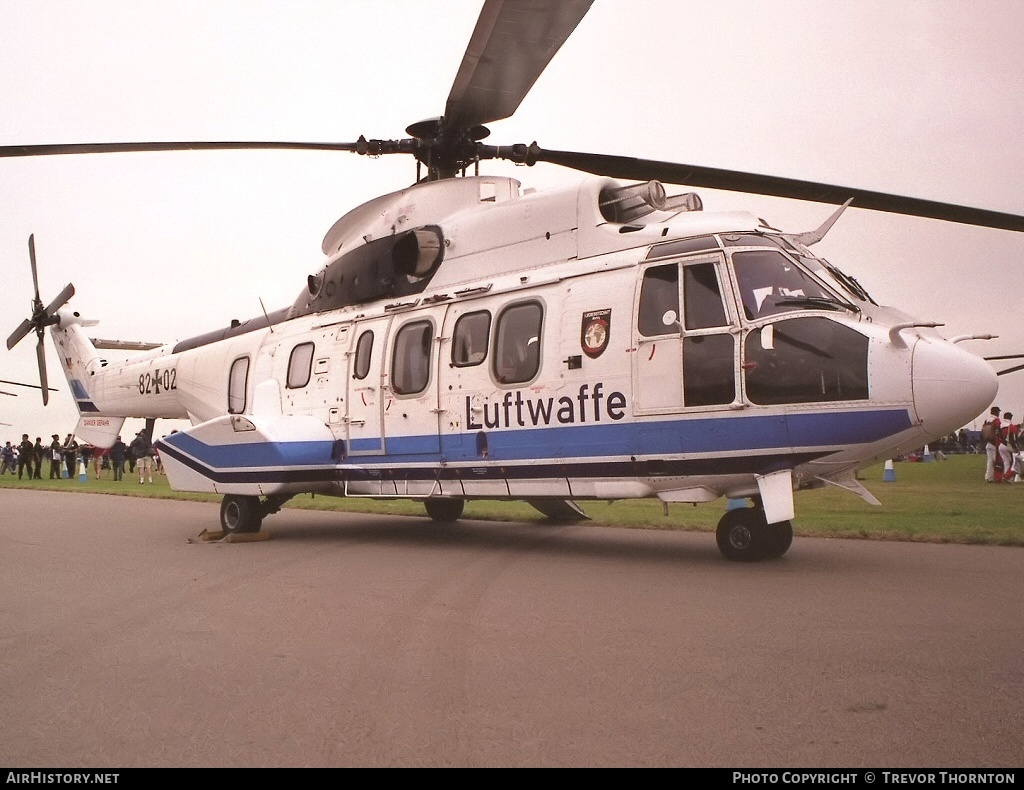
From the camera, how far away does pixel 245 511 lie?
10367 mm

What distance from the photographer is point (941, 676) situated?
3.68m

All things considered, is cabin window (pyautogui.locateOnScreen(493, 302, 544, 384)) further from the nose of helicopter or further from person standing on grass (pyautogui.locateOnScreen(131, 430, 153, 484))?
person standing on grass (pyautogui.locateOnScreen(131, 430, 153, 484))

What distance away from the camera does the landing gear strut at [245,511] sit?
10.4m

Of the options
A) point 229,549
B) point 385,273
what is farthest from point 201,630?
point 385,273

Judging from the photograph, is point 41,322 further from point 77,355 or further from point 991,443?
point 991,443

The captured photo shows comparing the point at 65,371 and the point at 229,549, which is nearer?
the point at 229,549

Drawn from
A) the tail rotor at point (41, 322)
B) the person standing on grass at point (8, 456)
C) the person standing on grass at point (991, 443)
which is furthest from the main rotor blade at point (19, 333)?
the person standing on grass at point (8, 456)

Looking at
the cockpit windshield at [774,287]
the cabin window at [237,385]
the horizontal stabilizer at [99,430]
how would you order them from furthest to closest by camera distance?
the horizontal stabilizer at [99,430], the cabin window at [237,385], the cockpit windshield at [774,287]

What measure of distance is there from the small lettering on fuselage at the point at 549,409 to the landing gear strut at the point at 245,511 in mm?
3234

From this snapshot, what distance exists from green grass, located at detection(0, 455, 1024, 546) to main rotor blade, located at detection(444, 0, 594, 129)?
5.07 m

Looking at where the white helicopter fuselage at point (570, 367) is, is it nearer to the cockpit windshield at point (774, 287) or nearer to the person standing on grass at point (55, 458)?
the cockpit windshield at point (774, 287)
